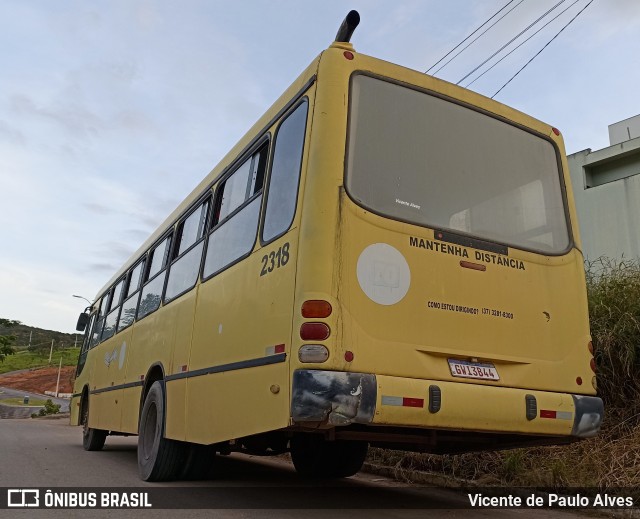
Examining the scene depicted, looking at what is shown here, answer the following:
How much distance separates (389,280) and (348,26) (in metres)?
2.02

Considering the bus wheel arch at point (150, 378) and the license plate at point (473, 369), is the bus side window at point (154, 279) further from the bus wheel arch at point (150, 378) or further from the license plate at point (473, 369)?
the license plate at point (473, 369)

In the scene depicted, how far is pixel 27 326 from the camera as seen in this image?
418 ft

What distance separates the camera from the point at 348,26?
4719mm

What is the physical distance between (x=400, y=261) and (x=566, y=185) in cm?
217

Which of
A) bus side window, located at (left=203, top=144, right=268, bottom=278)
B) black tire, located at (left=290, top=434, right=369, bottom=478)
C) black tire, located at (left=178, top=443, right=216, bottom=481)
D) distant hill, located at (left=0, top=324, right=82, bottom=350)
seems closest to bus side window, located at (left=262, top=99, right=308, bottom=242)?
bus side window, located at (left=203, top=144, right=268, bottom=278)

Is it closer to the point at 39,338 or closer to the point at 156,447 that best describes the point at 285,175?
the point at 156,447

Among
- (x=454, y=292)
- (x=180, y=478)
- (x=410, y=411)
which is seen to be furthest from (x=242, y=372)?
(x=180, y=478)

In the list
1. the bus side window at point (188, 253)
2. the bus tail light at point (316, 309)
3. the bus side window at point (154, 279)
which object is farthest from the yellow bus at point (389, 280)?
the bus side window at point (154, 279)

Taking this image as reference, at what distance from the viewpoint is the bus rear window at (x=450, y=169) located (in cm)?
450

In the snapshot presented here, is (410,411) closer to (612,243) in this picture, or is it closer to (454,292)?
(454,292)

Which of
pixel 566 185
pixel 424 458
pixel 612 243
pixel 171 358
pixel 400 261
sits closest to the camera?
pixel 400 261

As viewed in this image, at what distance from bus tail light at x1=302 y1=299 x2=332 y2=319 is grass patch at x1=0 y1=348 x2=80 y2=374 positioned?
80.6 metres

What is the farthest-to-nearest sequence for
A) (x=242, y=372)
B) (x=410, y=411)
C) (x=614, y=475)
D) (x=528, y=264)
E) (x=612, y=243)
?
1. (x=612, y=243)
2. (x=614, y=475)
3. (x=528, y=264)
4. (x=242, y=372)
5. (x=410, y=411)

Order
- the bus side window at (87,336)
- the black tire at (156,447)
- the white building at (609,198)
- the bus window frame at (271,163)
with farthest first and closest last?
the bus side window at (87,336) → the white building at (609,198) → the black tire at (156,447) → the bus window frame at (271,163)
